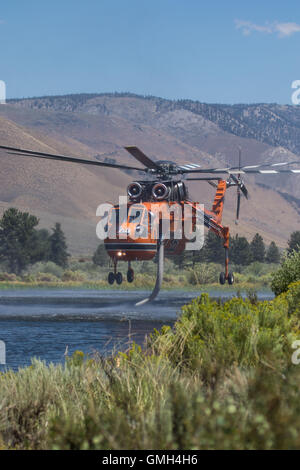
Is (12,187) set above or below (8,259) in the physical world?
above

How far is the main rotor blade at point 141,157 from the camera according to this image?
94.6ft

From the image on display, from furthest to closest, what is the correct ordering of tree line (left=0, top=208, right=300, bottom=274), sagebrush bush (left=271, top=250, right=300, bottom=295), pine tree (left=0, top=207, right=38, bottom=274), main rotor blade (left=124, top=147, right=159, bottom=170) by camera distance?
tree line (left=0, top=208, right=300, bottom=274) → pine tree (left=0, top=207, right=38, bottom=274) → main rotor blade (left=124, top=147, right=159, bottom=170) → sagebrush bush (left=271, top=250, right=300, bottom=295)

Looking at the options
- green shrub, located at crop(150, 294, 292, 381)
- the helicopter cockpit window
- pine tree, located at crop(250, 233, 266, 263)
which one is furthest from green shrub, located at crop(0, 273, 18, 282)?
green shrub, located at crop(150, 294, 292, 381)

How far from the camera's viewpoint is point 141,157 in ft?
102

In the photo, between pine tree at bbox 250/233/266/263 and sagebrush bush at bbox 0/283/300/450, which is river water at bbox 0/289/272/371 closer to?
sagebrush bush at bbox 0/283/300/450

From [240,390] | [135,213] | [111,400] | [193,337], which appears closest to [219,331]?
[193,337]

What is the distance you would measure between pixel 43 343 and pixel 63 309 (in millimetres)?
18152

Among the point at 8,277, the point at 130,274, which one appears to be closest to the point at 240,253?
the point at 8,277

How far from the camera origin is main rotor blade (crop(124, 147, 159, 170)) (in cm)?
2882

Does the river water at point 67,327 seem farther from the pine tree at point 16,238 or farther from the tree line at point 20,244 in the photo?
the tree line at point 20,244

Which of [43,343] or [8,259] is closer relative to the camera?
[43,343]

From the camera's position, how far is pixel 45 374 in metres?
10.1

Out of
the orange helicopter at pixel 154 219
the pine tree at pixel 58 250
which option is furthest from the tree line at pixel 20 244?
the orange helicopter at pixel 154 219

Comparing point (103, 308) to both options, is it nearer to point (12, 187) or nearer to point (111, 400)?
point (111, 400)
